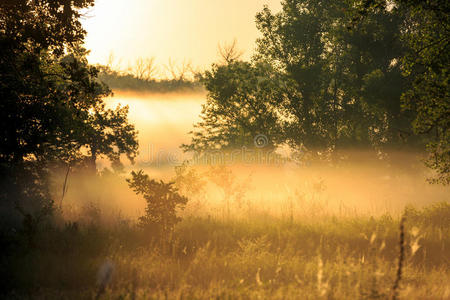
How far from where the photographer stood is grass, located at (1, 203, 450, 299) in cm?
686

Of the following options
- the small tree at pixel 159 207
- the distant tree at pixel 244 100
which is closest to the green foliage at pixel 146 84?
the distant tree at pixel 244 100

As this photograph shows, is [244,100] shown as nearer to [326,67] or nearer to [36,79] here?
[326,67]

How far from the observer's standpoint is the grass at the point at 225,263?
686 centimetres

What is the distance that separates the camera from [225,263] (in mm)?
8297

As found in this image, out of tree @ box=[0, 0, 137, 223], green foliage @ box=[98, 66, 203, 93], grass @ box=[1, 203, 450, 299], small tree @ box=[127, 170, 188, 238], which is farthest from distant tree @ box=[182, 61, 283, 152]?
green foliage @ box=[98, 66, 203, 93]

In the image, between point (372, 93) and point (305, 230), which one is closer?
point (305, 230)

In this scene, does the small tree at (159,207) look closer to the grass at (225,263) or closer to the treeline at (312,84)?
the grass at (225,263)

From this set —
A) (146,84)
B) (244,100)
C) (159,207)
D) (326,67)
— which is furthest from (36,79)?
(146,84)

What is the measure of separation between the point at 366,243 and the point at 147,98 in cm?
7667

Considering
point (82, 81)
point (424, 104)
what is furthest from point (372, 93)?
point (82, 81)

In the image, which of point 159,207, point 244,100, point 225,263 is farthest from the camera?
point 244,100

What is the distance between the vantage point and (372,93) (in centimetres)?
1866

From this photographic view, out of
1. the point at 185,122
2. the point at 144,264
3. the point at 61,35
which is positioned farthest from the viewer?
the point at 185,122

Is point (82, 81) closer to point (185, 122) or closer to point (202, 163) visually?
point (202, 163)
